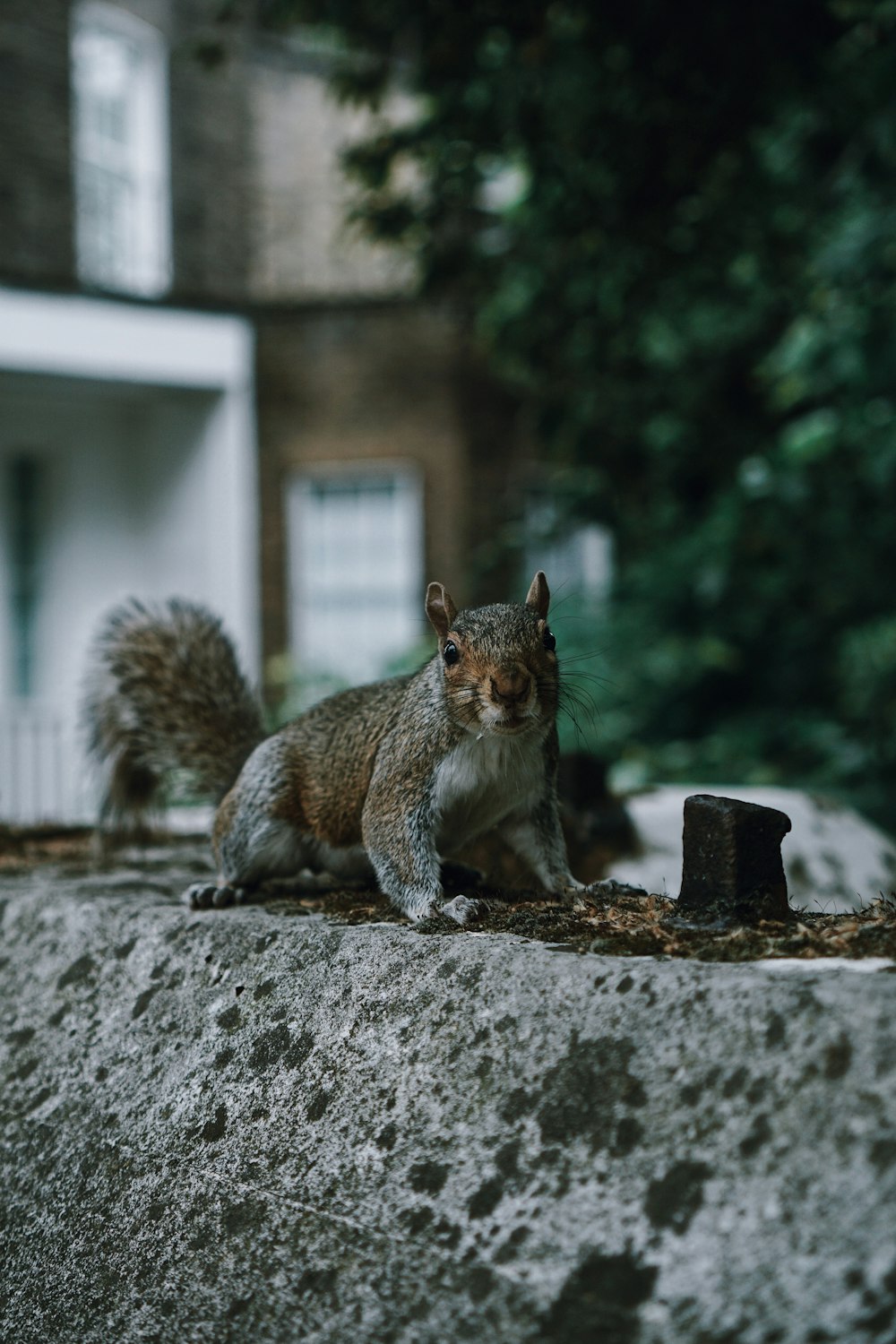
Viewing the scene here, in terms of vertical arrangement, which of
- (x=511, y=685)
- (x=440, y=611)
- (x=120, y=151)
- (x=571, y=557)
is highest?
(x=120, y=151)

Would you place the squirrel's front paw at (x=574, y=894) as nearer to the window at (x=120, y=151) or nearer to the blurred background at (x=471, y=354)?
the blurred background at (x=471, y=354)

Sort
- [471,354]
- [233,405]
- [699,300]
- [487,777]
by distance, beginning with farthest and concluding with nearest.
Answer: [471,354]
[233,405]
[699,300]
[487,777]

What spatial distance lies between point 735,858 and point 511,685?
14.6 inches

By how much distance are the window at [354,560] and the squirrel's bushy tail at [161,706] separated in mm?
8842

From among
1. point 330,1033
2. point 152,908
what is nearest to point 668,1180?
point 330,1033

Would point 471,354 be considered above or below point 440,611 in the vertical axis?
above

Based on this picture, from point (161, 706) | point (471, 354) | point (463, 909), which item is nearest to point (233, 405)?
point (471, 354)

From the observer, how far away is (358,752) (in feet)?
7.46

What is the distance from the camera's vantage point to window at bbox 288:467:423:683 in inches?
470

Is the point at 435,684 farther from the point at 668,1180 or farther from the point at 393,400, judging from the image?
the point at 393,400

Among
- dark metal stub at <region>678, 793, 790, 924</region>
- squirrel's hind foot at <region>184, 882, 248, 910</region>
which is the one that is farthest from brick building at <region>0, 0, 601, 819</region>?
dark metal stub at <region>678, 793, 790, 924</region>

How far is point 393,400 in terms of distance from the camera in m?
11.9

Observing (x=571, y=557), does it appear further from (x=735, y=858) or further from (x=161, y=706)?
(x=735, y=858)

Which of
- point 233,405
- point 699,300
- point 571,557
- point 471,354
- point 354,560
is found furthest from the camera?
point 354,560
